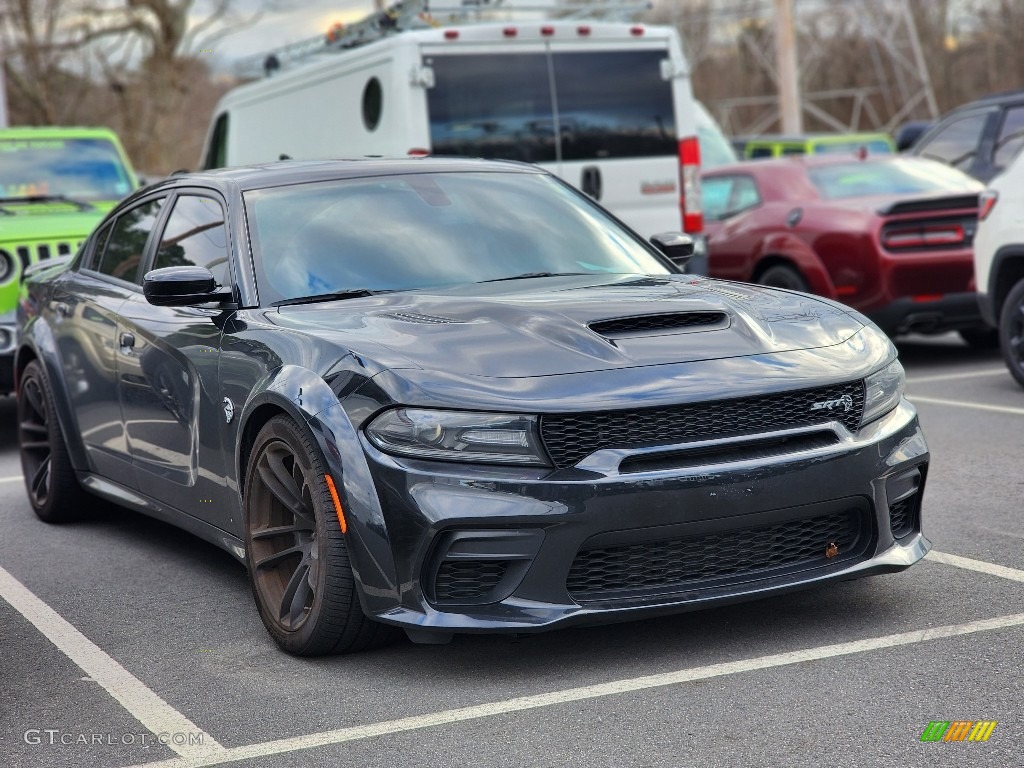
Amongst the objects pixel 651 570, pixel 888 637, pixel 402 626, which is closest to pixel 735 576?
pixel 651 570

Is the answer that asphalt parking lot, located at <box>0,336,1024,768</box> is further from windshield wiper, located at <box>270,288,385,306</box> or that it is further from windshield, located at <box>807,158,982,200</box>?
windshield, located at <box>807,158,982,200</box>

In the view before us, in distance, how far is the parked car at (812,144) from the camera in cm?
2300

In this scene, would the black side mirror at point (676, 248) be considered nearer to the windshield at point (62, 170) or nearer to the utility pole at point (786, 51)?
the windshield at point (62, 170)

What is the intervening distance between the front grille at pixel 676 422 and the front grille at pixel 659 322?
399 millimetres

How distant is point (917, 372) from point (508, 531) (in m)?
7.39

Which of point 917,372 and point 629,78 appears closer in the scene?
Answer: point 917,372

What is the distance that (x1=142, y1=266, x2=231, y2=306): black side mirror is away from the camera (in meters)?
4.93

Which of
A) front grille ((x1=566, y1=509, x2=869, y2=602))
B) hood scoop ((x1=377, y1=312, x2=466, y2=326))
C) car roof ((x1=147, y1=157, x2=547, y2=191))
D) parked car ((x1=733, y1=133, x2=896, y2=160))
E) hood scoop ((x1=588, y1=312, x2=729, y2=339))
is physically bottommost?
parked car ((x1=733, y1=133, x2=896, y2=160))

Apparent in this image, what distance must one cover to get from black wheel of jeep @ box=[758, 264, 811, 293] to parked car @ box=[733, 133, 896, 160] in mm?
11503

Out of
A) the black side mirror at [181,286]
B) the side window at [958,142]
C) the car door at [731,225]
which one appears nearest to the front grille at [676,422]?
the black side mirror at [181,286]

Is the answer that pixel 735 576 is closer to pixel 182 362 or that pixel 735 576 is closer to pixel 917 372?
pixel 182 362

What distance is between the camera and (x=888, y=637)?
4.30m

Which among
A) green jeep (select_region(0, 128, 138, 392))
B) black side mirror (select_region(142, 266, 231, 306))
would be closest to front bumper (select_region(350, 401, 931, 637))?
black side mirror (select_region(142, 266, 231, 306))
